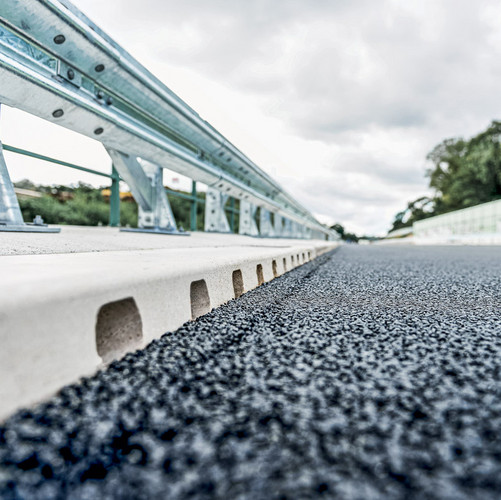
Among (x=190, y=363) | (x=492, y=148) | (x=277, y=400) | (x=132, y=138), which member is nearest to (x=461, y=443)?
(x=277, y=400)

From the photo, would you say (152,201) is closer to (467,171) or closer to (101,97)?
(101,97)

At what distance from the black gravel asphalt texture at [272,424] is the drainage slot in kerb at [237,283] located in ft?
4.26

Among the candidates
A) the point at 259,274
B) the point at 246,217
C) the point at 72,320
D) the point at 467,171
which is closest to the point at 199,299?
the point at 72,320

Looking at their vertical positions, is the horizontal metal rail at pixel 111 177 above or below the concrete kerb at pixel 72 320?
above

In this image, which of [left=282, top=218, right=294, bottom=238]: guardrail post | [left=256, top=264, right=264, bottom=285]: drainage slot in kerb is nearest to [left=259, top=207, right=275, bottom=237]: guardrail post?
[left=282, top=218, right=294, bottom=238]: guardrail post

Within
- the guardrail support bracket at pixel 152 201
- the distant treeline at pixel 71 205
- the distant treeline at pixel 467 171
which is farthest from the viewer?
the distant treeline at pixel 467 171

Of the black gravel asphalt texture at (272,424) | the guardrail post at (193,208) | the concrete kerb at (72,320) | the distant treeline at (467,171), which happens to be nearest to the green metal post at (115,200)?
the guardrail post at (193,208)

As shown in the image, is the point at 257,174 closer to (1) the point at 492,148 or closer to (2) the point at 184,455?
(2) the point at 184,455

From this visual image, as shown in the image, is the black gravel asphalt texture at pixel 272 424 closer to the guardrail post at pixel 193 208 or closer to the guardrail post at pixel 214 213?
the guardrail post at pixel 193 208

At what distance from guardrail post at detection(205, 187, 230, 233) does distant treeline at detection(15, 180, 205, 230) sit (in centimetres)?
273

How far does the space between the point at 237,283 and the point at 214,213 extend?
390 inches

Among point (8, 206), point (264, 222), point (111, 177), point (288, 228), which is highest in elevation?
point (111, 177)

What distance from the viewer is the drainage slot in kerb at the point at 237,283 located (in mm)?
3045

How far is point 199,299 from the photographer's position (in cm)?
230
